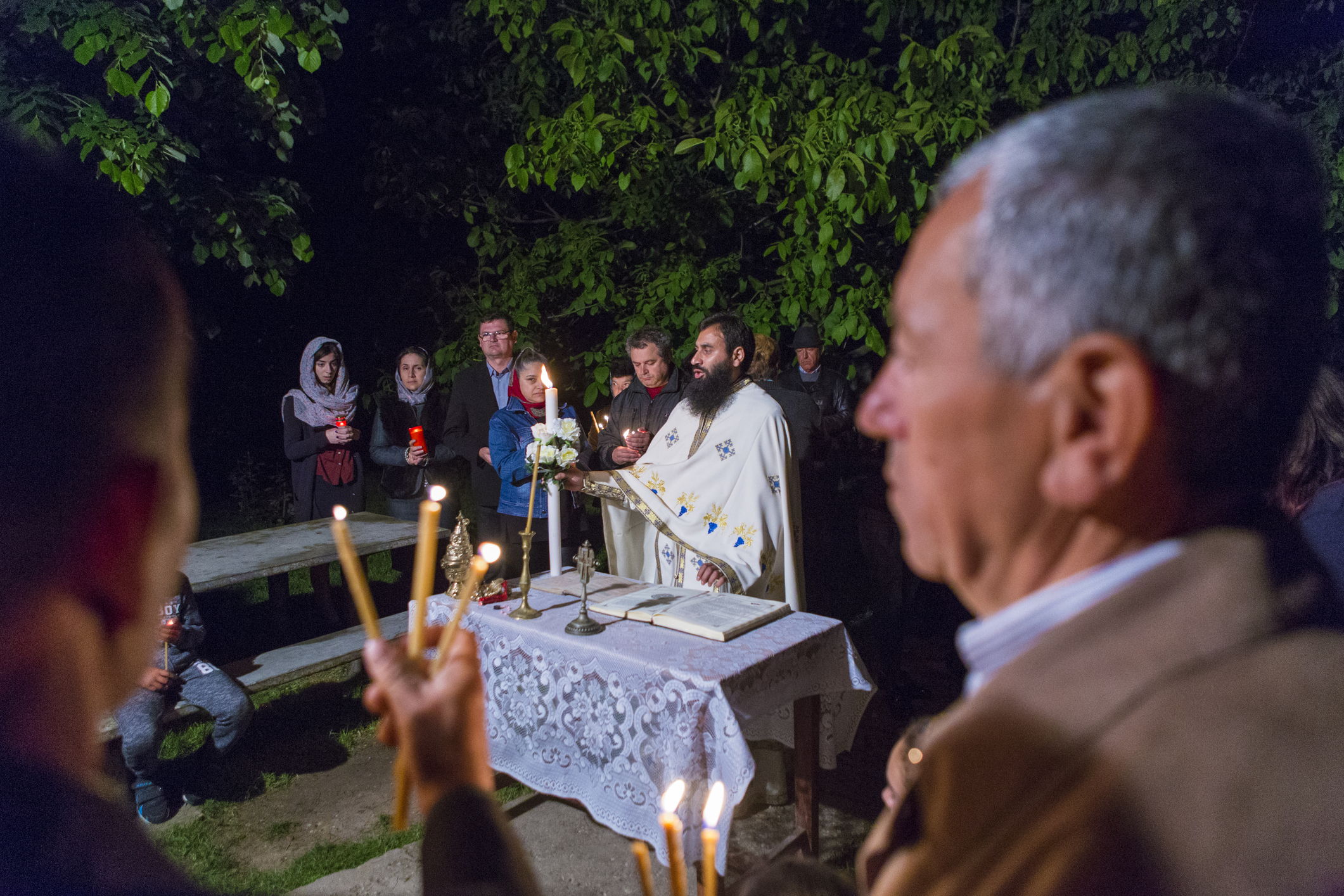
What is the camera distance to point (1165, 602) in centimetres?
59

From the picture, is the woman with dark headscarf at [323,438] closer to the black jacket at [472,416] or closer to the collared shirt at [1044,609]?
the black jacket at [472,416]

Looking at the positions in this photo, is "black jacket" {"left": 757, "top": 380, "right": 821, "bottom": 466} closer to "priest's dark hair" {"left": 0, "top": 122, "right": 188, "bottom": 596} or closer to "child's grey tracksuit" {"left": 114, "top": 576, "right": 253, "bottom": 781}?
"child's grey tracksuit" {"left": 114, "top": 576, "right": 253, "bottom": 781}

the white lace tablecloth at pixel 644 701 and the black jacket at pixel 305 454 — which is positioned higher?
the black jacket at pixel 305 454

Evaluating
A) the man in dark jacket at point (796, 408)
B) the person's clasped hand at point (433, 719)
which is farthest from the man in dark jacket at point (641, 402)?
the person's clasped hand at point (433, 719)

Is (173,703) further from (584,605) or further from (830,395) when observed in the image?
(830,395)

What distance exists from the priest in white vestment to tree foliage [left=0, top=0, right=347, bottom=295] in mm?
2749

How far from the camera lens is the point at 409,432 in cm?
643

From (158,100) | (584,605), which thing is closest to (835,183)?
(584,605)

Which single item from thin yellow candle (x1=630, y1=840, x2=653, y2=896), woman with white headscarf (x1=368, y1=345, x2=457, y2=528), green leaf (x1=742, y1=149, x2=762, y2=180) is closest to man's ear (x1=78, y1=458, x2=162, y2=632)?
thin yellow candle (x1=630, y1=840, x2=653, y2=896)

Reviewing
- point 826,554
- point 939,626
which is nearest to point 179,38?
point 826,554

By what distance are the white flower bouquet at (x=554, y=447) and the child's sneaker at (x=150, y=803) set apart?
2.32 meters

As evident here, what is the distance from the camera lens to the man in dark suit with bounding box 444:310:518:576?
6008 millimetres

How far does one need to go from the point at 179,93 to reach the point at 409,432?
2.64 metres

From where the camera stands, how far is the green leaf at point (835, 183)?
5.03 metres
